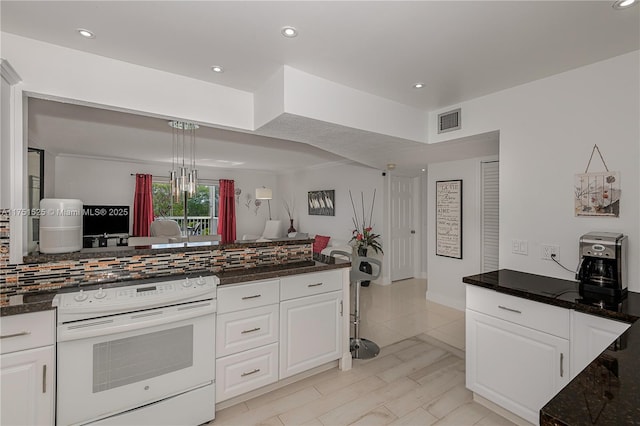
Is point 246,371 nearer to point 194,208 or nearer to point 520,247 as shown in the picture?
point 520,247

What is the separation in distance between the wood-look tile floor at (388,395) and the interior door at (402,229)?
2.41 meters

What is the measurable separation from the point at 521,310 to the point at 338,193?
15.9ft

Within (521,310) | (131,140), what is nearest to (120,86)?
(131,140)

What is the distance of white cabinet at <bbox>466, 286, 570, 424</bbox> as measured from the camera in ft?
5.89

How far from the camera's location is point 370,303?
4535 millimetres

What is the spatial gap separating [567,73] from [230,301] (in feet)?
10.0

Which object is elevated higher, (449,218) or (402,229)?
(449,218)

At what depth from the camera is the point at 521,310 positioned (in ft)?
6.39

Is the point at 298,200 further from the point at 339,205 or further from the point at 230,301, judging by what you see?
the point at 230,301

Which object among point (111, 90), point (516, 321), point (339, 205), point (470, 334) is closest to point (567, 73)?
point (516, 321)

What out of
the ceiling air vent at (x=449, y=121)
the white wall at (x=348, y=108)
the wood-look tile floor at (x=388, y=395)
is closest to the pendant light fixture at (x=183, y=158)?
the white wall at (x=348, y=108)

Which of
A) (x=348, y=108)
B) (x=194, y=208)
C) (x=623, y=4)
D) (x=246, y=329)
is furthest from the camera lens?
(x=194, y=208)

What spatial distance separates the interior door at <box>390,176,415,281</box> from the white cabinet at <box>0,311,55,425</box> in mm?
4921

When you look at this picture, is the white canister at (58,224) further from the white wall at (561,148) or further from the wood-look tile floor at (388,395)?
the white wall at (561,148)
